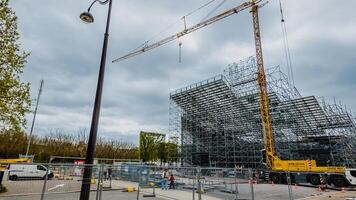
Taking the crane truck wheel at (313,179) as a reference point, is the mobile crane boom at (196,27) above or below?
above

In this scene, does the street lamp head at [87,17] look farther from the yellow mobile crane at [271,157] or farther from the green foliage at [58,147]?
the green foliage at [58,147]

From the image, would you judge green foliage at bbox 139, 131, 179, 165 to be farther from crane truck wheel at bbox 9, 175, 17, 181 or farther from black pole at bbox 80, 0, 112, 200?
black pole at bbox 80, 0, 112, 200

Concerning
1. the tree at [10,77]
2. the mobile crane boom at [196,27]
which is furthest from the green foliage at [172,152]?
the tree at [10,77]

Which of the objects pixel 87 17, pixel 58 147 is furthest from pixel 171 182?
pixel 58 147

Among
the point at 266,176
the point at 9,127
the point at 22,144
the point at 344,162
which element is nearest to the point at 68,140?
the point at 22,144

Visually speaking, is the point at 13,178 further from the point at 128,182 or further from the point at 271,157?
the point at 271,157

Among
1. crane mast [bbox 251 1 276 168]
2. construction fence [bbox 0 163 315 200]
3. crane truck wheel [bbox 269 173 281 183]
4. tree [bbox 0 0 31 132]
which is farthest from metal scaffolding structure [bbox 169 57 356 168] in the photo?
tree [bbox 0 0 31 132]

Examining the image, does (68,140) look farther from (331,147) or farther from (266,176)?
(331,147)

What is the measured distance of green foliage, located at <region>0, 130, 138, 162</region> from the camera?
131 feet

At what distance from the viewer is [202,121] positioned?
156 feet

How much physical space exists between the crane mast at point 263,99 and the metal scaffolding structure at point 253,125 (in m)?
2.28

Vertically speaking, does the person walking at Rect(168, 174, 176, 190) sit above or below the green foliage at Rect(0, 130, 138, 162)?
below

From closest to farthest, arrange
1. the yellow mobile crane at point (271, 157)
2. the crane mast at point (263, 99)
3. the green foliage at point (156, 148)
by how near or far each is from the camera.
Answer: the yellow mobile crane at point (271, 157) → the crane mast at point (263, 99) → the green foliage at point (156, 148)

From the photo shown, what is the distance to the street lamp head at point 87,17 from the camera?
7.53 m
